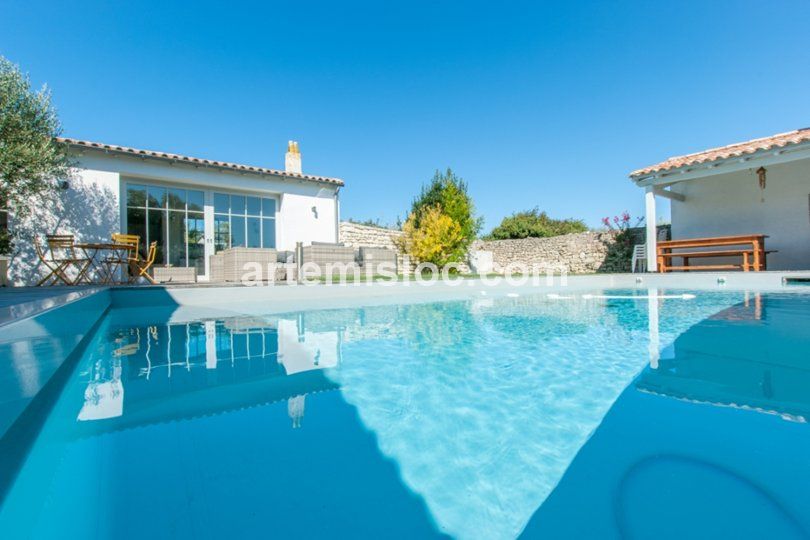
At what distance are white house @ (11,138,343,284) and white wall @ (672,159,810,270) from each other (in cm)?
1140

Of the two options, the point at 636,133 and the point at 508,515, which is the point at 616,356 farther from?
the point at 636,133

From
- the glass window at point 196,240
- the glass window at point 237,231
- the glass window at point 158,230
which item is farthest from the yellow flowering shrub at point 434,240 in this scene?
the glass window at point 158,230

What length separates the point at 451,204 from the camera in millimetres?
16297

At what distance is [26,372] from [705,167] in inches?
513

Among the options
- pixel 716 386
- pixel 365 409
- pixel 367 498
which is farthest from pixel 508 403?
pixel 716 386

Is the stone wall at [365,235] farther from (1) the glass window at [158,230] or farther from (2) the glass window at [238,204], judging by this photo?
(1) the glass window at [158,230]

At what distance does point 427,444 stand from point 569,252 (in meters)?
15.8

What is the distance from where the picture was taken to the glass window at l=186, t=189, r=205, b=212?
10.7 metres

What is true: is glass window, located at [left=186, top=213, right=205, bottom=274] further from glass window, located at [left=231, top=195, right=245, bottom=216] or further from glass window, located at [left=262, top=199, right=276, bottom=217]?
glass window, located at [left=262, top=199, right=276, bottom=217]

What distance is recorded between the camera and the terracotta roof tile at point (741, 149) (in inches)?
337

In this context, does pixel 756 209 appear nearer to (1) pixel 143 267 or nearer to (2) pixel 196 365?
(2) pixel 196 365

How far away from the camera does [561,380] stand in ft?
8.48

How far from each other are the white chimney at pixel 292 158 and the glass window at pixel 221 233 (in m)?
2.80

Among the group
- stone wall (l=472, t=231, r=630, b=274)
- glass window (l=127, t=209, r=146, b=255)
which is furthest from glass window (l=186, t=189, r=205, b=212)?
stone wall (l=472, t=231, r=630, b=274)
